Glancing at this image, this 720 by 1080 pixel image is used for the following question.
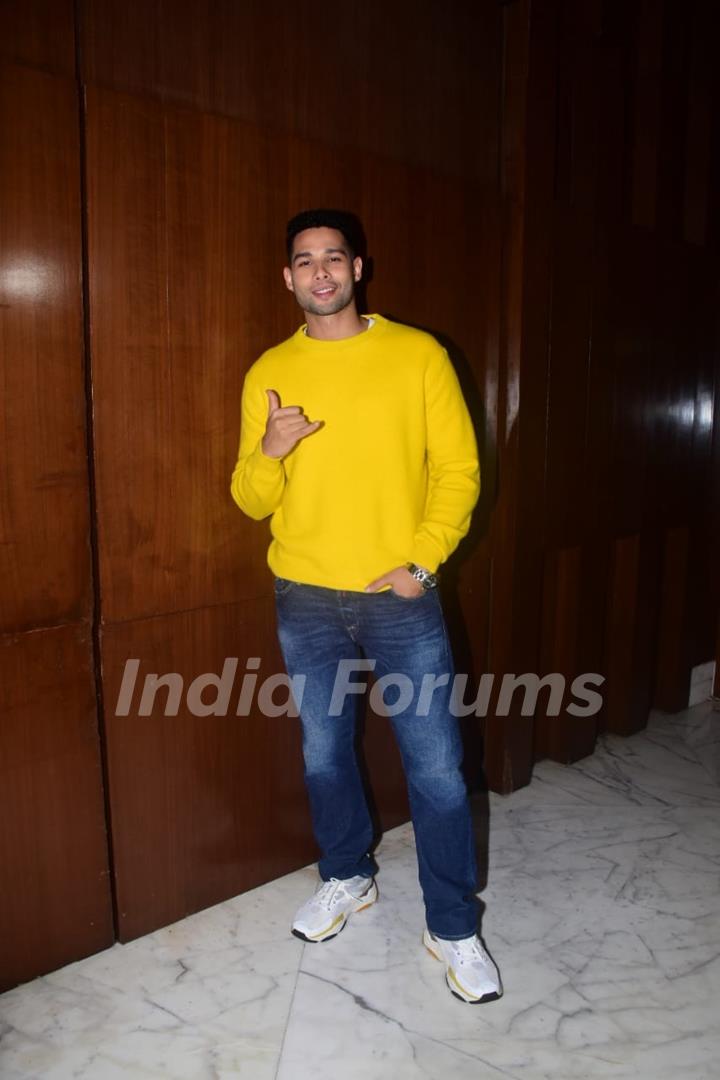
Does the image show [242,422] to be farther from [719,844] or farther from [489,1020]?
[719,844]

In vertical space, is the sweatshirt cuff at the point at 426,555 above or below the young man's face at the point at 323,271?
below

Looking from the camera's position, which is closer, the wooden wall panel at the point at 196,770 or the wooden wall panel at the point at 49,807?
the wooden wall panel at the point at 49,807

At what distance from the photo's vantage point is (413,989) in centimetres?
181

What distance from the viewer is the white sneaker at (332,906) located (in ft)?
6.51

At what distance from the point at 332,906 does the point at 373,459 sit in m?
1.09

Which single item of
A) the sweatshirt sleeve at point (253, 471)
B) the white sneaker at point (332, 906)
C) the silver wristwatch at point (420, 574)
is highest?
the sweatshirt sleeve at point (253, 471)

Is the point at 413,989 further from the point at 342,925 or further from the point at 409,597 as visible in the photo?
the point at 409,597

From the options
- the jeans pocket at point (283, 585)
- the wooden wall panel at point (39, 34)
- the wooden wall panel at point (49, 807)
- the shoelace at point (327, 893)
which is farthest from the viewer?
the shoelace at point (327, 893)

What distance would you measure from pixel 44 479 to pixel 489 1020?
1.46 m

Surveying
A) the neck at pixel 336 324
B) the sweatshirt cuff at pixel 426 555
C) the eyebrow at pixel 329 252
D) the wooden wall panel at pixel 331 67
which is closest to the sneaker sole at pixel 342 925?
the sweatshirt cuff at pixel 426 555

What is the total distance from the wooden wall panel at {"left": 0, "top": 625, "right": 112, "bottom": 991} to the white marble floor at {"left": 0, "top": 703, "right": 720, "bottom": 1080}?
9cm

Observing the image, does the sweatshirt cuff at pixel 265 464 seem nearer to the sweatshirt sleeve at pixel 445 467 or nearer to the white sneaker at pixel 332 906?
the sweatshirt sleeve at pixel 445 467

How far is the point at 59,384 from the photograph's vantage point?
1735 mm

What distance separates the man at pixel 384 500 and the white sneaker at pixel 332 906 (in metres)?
0.25
